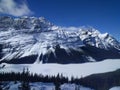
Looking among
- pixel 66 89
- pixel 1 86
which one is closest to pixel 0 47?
pixel 1 86

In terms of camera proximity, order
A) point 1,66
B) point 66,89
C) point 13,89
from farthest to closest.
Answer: point 66,89
point 13,89
point 1,66

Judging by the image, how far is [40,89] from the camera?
184 meters

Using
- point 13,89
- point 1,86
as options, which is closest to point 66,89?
point 13,89

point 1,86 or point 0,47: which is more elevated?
point 0,47

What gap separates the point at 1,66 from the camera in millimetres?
18234

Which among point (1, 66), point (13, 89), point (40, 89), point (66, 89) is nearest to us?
point (1, 66)

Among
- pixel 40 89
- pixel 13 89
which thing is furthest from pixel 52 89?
pixel 13 89

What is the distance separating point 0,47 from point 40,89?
169m

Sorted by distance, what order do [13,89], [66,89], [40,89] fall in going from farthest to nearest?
[66,89] → [40,89] → [13,89]

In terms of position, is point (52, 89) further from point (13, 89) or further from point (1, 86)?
point (1, 86)

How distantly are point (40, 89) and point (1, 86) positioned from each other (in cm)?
16822

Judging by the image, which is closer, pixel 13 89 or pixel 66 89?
pixel 13 89

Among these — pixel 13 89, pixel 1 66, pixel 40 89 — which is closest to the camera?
pixel 1 66

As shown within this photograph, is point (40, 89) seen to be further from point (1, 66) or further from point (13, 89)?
point (1, 66)
